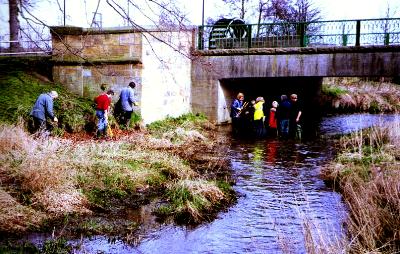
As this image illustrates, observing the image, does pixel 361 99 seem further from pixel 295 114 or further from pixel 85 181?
pixel 85 181

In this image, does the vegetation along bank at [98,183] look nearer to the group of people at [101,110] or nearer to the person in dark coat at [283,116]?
the group of people at [101,110]

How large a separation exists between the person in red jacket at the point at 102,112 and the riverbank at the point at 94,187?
1.90 metres

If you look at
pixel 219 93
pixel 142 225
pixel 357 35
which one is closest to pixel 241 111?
pixel 219 93

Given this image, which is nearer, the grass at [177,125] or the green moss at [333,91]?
the grass at [177,125]

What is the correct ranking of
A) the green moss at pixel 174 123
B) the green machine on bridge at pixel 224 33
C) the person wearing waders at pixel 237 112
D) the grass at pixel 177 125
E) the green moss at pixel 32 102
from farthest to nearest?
the green machine on bridge at pixel 224 33
the person wearing waders at pixel 237 112
the green moss at pixel 174 123
the grass at pixel 177 125
the green moss at pixel 32 102

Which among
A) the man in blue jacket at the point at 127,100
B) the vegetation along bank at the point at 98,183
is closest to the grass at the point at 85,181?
the vegetation along bank at the point at 98,183

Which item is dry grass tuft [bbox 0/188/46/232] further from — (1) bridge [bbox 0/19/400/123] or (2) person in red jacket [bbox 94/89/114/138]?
(1) bridge [bbox 0/19/400/123]

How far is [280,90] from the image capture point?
76.9 ft

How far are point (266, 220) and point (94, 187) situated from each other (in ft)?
10.5

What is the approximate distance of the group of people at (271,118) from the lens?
15305mm

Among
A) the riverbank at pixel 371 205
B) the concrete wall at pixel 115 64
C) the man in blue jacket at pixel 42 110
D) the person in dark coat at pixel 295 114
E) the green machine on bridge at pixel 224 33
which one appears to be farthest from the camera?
the green machine on bridge at pixel 224 33

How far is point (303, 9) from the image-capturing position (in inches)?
1192

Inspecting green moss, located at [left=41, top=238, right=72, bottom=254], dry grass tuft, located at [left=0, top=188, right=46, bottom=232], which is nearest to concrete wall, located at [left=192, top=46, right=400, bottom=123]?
dry grass tuft, located at [left=0, top=188, right=46, bottom=232]

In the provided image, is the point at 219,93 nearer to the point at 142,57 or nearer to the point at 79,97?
the point at 142,57
